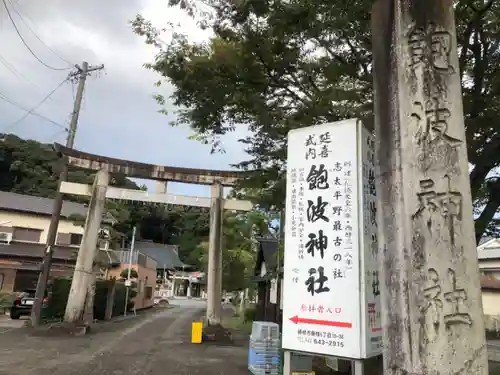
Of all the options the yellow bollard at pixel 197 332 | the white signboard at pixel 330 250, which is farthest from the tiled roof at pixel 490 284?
the white signboard at pixel 330 250

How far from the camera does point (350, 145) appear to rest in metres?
4.52

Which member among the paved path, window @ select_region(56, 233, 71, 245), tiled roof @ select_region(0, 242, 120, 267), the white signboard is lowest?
the paved path

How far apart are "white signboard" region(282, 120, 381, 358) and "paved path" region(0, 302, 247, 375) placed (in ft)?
18.0

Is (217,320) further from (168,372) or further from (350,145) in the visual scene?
(350,145)

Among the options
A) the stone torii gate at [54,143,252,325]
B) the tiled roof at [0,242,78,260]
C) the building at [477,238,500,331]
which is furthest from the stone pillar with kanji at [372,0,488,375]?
the tiled roof at [0,242,78,260]

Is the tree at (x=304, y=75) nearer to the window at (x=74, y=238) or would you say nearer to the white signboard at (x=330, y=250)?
the white signboard at (x=330, y=250)

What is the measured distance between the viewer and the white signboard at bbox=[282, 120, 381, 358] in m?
4.05

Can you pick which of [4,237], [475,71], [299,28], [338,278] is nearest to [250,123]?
[299,28]

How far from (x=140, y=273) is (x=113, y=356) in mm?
18803

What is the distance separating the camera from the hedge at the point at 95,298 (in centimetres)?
1820

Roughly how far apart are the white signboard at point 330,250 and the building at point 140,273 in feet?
74.6

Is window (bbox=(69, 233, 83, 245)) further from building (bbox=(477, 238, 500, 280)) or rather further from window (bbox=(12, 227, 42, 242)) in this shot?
building (bbox=(477, 238, 500, 280))

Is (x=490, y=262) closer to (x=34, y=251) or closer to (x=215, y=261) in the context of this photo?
(x=215, y=261)

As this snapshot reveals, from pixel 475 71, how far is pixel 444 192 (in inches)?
192
